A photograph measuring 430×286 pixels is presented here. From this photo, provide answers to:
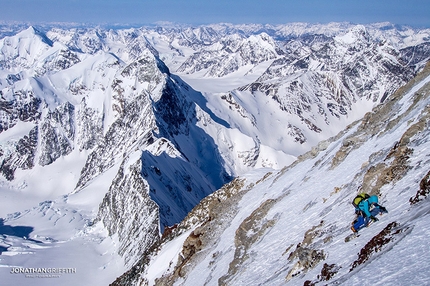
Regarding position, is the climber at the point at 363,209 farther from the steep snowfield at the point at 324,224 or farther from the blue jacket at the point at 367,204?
the steep snowfield at the point at 324,224

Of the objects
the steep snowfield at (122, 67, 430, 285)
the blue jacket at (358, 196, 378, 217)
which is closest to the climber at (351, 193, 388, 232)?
the blue jacket at (358, 196, 378, 217)

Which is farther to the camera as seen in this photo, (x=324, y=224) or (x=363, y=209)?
(x=324, y=224)

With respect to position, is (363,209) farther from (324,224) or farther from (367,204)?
(324,224)

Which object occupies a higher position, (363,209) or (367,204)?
(367,204)

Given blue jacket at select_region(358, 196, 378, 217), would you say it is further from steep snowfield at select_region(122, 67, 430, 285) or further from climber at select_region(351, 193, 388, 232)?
steep snowfield at select_region(122, 67, 430, 285)

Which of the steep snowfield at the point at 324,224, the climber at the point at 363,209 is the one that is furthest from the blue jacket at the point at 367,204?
the steep snowfield at the point at 324,224

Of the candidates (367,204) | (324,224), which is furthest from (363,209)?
(324,224)

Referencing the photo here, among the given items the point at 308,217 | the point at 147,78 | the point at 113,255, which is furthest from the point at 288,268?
the point at 147,78
